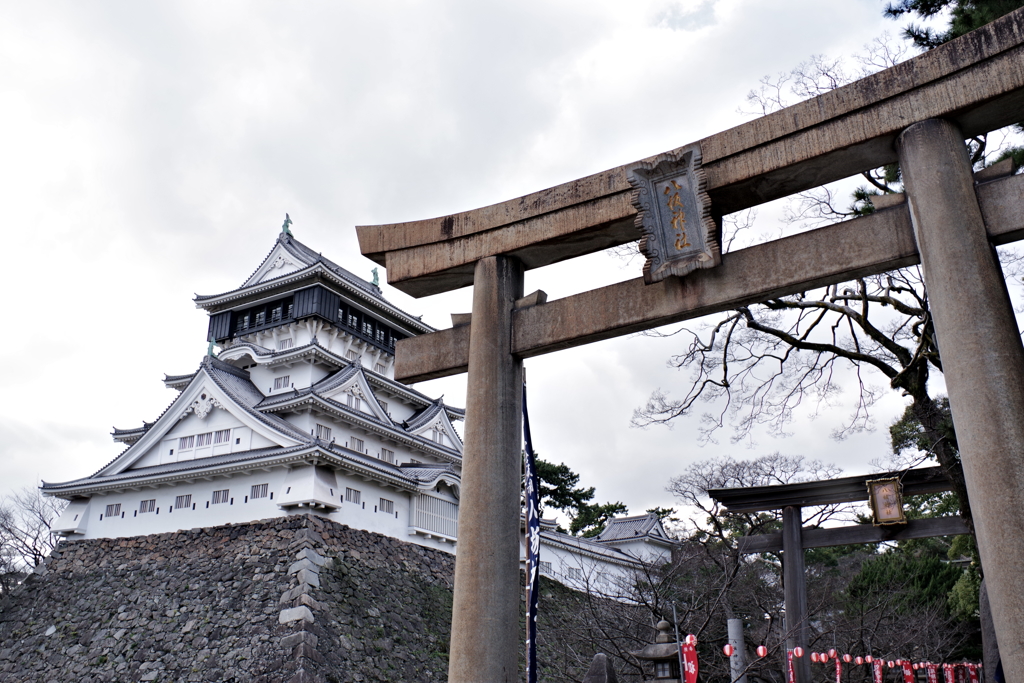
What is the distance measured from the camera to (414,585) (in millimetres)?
19969

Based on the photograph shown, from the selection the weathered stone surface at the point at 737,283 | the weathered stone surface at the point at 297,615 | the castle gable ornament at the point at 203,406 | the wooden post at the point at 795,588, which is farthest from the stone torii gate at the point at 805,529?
the castle gable ornament at the point at 203,406

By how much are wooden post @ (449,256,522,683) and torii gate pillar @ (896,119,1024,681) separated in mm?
2591

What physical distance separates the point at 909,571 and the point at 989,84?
22041 millimetres

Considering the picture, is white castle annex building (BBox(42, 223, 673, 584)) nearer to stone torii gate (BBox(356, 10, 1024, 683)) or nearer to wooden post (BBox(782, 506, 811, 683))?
wooden post (BBox(782, 506, 811, 683))

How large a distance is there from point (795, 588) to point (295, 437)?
525 inches

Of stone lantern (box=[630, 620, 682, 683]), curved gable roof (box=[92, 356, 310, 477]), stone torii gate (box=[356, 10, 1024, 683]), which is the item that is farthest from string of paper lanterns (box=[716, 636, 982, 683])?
curved gable roof (box=[92, 356, 310, 477])

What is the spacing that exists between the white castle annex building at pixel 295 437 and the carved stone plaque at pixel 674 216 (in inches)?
477

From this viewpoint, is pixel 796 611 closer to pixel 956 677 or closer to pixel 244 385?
pixel 956 677

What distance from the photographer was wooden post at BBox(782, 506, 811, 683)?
10422 millimetres

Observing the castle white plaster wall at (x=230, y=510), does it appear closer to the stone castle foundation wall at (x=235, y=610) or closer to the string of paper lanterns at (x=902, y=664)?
the stone castle foundation wall at (x=235, y=610)

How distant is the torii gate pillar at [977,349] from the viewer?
3234 mm

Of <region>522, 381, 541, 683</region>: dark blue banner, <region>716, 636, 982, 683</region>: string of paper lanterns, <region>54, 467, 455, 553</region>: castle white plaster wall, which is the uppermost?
<region>54, 467, 455, 553</region>: castle white plaster wall

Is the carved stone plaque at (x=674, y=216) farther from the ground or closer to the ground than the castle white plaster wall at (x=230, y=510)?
closer to the ground

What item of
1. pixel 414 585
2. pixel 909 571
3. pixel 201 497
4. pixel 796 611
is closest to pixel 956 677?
pixel 796 611
